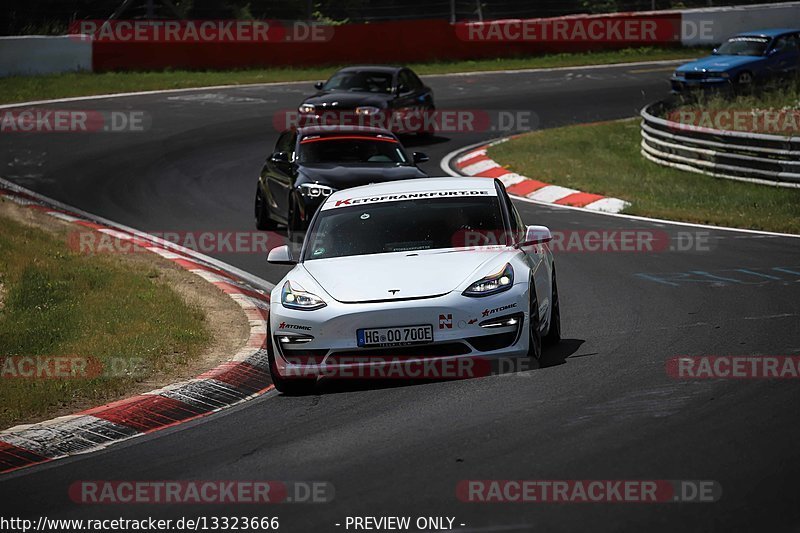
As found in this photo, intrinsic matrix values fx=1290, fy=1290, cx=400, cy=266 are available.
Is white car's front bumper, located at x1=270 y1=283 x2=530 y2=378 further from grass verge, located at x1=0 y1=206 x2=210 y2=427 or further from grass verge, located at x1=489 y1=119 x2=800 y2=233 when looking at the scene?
grass verge, located at x1=489 y1=119 x2=800 y2=233

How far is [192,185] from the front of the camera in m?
21.6

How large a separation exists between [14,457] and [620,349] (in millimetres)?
4413

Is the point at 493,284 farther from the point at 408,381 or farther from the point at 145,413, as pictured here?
the point at 145,413

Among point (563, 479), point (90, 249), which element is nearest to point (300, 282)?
point (563, 479)

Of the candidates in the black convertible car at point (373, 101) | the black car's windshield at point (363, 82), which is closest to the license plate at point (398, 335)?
the black convertible car at point (373, 101)

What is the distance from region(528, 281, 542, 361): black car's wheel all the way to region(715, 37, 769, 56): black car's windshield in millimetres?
22852

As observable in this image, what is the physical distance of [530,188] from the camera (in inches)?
838

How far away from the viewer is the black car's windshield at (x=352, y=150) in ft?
55.2

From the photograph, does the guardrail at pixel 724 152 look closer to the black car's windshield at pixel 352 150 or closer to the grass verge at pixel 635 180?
the grass verge at pixel 635 180

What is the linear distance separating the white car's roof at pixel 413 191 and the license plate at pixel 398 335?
6.21 ft

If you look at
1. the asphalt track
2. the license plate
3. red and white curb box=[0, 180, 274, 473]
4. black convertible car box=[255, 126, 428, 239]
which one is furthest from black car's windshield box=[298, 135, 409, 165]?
the license plate

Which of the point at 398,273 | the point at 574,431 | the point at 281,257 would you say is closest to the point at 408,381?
the point at 398,273

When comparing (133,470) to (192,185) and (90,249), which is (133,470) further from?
(192,185)

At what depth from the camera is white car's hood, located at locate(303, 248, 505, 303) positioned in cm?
881
